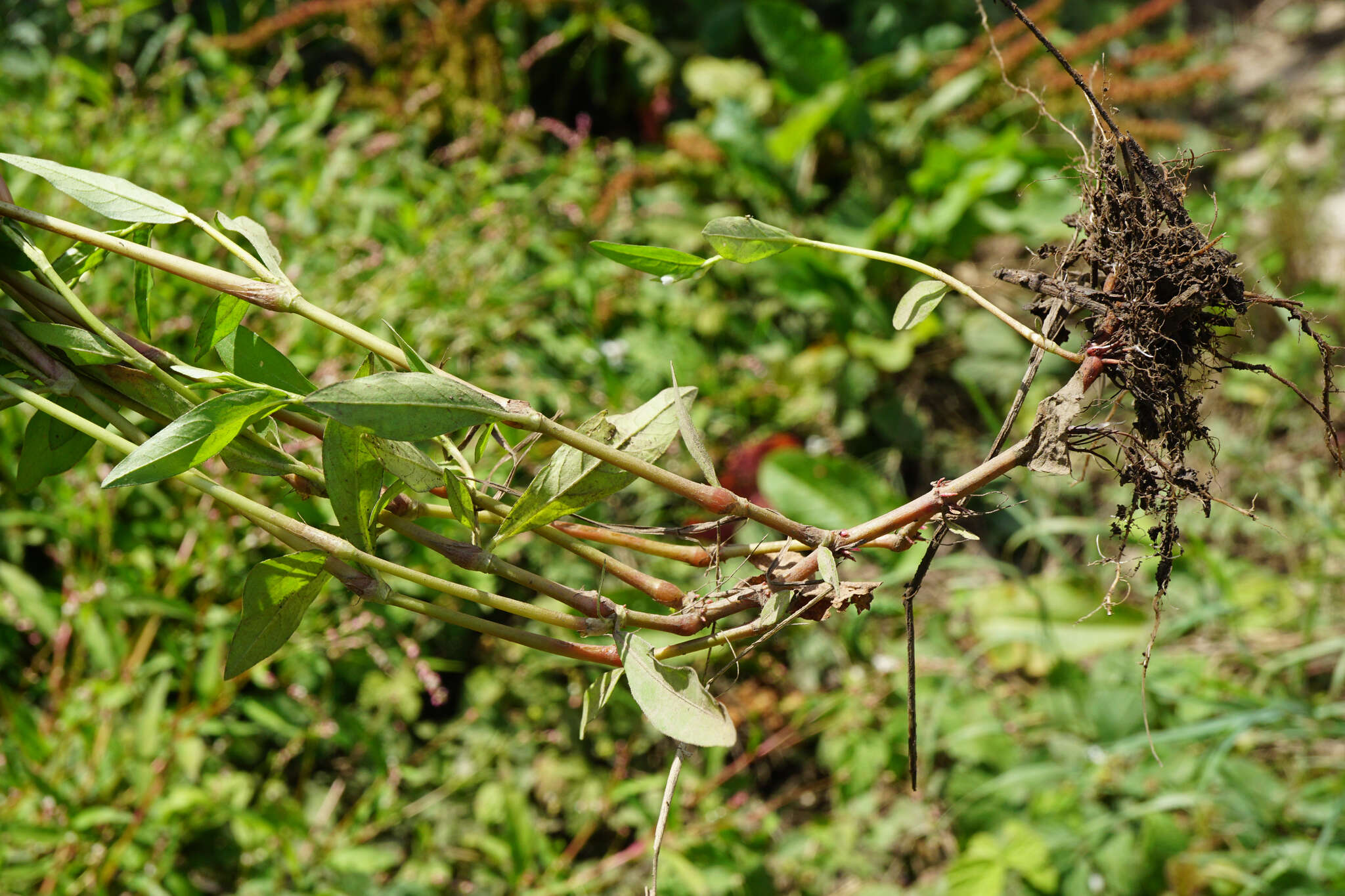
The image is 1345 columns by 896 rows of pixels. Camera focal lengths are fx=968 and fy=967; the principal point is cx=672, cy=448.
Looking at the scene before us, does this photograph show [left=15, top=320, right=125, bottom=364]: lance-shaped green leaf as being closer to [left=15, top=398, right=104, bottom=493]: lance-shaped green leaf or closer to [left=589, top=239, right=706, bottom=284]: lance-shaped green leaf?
[left=15, top=398, right=104, bottom=493]: lance-shaped green leaf

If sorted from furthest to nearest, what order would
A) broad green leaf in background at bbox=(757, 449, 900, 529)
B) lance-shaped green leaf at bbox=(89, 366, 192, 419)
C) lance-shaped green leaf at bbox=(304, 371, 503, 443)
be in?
broad green leaf in background at bbox=(757, 449, 900, 529), lance-shaped green leaf at bbox=(89, 366, 192, 419), lance-shaped green leaf at bbox=(304, 371, 503, 443)

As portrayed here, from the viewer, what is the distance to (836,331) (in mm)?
2535

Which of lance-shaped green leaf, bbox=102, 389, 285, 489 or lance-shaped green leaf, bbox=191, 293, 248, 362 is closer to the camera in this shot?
lance-shaped green leaf, bbox=102, 389, 285, 489

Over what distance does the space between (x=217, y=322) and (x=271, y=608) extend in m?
0.20

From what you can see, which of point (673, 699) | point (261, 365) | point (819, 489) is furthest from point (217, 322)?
point (819, 489)

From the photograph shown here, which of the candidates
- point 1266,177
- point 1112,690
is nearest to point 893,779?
point 1112,690

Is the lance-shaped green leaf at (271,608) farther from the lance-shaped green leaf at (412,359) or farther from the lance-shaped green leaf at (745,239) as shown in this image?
the lance-shaped green leaf at (745,239)

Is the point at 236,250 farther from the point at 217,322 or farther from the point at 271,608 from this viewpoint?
the point at 271,608

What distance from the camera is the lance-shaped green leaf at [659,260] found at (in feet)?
1.96

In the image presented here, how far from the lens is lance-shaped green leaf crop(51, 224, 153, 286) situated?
61 centimetres

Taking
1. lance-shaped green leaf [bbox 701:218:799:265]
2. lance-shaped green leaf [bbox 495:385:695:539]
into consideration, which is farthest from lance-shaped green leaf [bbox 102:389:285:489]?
lance-shaped green leaf [bbox 701:218:799:265]

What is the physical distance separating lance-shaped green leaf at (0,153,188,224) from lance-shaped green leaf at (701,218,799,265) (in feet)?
1.05

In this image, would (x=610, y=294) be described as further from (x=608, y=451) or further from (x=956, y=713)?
(x=608, y=451)

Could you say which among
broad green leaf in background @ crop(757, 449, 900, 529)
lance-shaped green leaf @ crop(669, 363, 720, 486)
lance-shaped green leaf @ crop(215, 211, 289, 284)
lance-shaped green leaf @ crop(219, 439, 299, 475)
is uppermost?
lance-shaped green leaf @ crop(215, 211, 289, 284)
